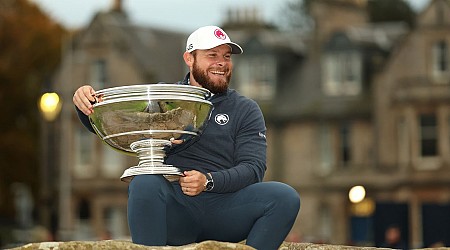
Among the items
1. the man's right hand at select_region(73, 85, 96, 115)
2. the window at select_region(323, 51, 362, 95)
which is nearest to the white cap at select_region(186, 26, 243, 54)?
the man's right hand at select_region(73, 85, 96, 115)

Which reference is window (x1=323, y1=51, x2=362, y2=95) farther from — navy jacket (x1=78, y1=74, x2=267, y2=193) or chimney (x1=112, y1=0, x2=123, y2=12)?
navy jacket (x1=78, y1=74, x2=267, y2=193)

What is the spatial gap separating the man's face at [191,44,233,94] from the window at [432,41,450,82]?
1869 inches

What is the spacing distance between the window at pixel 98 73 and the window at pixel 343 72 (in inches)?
393

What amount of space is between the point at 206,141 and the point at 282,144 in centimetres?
5145

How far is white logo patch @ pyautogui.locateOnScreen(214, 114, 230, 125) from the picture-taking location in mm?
7926

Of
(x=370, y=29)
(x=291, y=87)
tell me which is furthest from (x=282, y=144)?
(x=370, y=29)

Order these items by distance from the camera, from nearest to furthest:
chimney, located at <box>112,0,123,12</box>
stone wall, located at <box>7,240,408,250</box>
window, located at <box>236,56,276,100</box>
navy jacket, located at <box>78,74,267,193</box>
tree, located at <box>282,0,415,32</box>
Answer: stone wall, located at <box>7,240,408,250</box> < navy jacket, located at <box>78,74,267,193</box> < window, located at <box>236,56,276,100</box> < chimney, located at <box>112,0,123,12</box> < tree, located at <box>282,0,415,32</box>

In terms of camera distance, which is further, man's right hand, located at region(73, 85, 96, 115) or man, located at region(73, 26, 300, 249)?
man's right hand, located at region(73, 85, 96, 115)

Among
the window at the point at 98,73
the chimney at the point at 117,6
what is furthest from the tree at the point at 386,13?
the window at the point at 98,73

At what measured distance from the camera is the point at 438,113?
180ft

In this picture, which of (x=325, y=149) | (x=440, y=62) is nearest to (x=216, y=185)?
(x=440, y=62)

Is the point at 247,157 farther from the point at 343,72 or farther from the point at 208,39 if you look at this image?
the point at 343,72

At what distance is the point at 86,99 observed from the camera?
760 centimetres

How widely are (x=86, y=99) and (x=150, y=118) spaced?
38 cm
